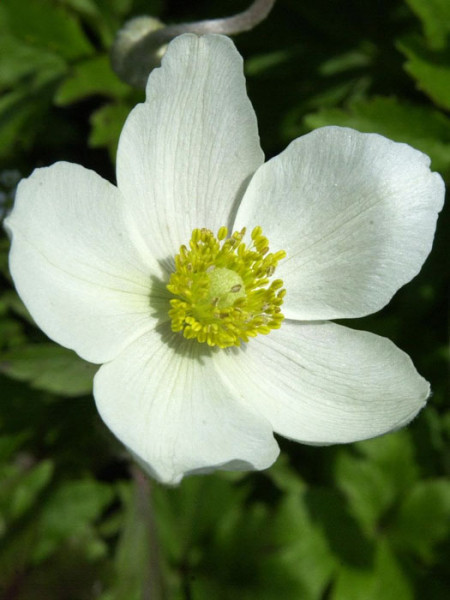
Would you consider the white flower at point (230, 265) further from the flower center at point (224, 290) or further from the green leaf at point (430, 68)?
the green leaf at point (430, 68)

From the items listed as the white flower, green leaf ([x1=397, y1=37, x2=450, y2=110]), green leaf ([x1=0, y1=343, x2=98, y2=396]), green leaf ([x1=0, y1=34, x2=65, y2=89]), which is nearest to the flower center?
the white flower

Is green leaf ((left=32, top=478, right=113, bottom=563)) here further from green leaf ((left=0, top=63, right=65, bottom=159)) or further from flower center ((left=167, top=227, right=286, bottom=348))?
green leaf ((left=0, top=63, right=65, bottom=159))

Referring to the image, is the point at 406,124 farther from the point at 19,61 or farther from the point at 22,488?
the point at 22,488

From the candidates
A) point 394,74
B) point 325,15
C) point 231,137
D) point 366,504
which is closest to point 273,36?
point 325,15

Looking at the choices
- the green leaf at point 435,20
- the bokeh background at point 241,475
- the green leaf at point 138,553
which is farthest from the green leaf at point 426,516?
the green leaf at point 435,20

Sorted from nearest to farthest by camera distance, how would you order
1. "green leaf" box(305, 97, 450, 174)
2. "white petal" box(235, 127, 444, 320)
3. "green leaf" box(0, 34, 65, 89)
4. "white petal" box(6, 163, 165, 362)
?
"white petal" box(6, 163, 165, 362) < "white petal" box(235, 127, 444, 320) < "green leaf" box(305, 97, 450, 174) < "green leaf" box(0, 34, 65, 89)

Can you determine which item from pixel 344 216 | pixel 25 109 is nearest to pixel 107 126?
pixel 25 109
